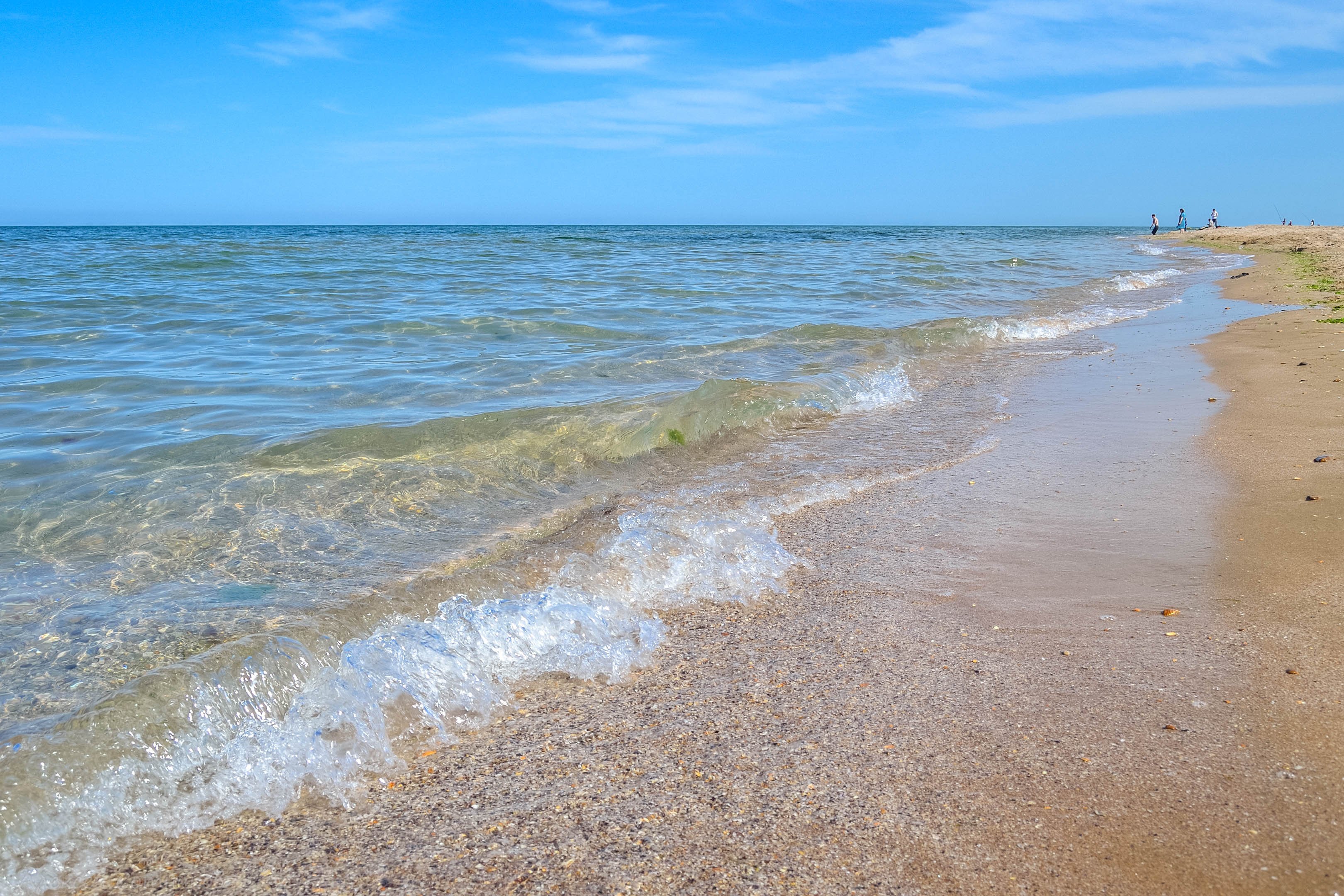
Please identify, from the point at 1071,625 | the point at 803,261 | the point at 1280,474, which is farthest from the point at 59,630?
the point at 803,261

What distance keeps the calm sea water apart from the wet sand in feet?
0.78

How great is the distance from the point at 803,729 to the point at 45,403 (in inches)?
247

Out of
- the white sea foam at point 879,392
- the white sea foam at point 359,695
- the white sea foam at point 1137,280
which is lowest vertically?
the white sea foam at point 359,695

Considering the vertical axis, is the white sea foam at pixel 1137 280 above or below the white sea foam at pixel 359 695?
above

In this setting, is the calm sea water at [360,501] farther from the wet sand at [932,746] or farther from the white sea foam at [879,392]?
the wet sand at [932,746]

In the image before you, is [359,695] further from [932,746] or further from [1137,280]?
[1137,280]

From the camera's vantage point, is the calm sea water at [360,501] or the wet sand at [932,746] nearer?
the wet sand at [932,746]

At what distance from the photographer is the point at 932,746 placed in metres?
2.23

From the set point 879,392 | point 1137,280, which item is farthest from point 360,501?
point 1137,280

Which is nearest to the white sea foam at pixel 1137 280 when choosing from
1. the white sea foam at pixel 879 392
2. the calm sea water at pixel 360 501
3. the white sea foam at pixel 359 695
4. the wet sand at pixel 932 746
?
the calm sea water at pixel 360 501

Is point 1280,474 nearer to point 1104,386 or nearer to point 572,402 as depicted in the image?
point 1104,386

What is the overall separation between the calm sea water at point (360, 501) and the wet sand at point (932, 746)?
0.24 metres

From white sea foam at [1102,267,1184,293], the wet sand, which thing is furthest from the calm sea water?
white sea foam at [1102,267,1184,293]

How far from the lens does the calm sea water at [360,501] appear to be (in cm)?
238
